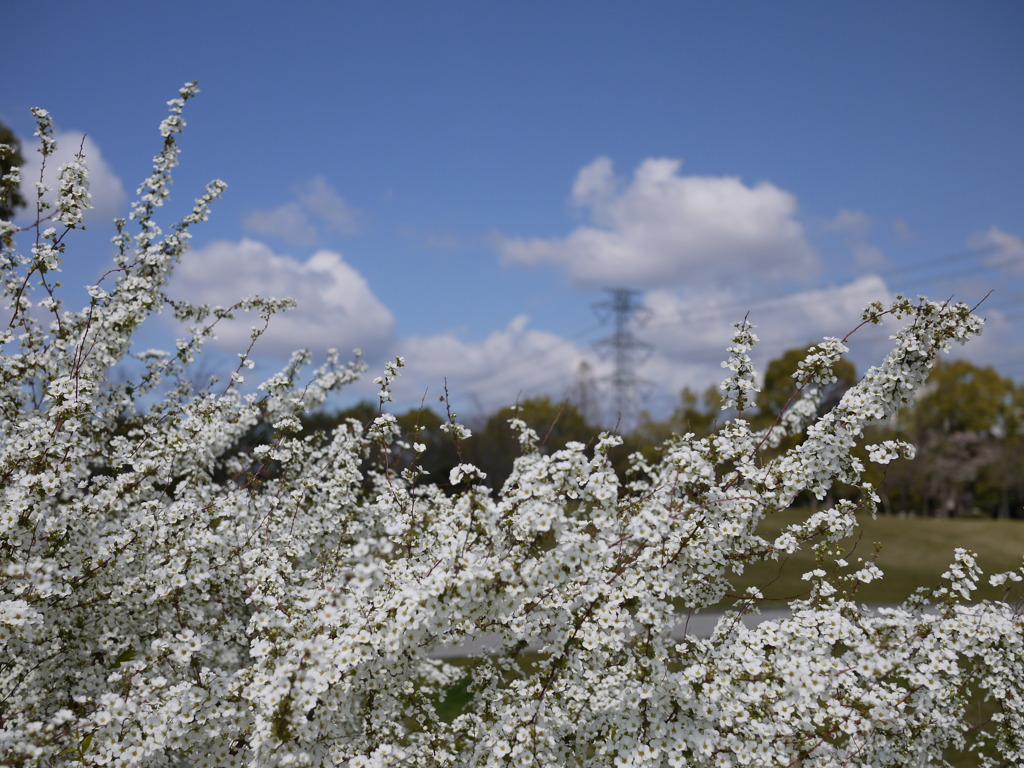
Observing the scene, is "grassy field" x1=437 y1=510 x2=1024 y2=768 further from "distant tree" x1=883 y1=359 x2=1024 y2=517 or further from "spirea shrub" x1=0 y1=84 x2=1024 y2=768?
"spirea shrub" x1=0 y1=84 x2=1024 y2=768

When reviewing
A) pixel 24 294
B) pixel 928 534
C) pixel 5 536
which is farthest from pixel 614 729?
pixel 928 534

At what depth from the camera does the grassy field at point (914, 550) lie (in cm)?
2259

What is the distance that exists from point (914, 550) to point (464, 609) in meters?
35.4

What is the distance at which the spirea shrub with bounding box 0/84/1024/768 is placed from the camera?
4.02m

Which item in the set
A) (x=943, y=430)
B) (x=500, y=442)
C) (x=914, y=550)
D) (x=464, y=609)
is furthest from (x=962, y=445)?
(x=464, y=609)

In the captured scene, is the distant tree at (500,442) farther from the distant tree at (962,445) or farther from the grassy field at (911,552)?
the distant tree at (962,445)

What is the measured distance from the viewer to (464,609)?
3.88 m

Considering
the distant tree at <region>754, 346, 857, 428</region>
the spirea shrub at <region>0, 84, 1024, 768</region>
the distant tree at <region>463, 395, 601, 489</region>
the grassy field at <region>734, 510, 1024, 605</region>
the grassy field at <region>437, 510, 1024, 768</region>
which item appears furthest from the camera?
the distant tree at <region>754, 346, 857, 428</region>

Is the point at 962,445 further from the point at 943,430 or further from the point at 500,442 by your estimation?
the point at 500,442

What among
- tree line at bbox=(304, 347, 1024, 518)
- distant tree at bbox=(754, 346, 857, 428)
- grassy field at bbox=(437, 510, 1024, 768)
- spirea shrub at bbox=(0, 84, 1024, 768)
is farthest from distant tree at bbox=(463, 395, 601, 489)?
spirea shrub at bbox=(0, 84, 1024, 768)

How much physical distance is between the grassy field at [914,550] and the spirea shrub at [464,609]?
1591 cm

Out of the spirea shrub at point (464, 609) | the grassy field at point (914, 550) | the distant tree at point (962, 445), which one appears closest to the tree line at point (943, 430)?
the distant tree at point (962, 445)

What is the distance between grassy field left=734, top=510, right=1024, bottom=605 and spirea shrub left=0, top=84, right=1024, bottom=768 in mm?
15908

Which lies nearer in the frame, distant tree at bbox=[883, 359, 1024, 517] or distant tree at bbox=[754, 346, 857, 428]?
distant tree at bbox=[883, 359, 1024, 517]
